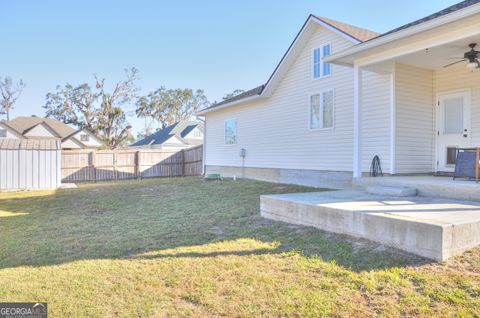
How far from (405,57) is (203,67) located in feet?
80.0

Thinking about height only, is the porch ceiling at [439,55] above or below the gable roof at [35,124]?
below

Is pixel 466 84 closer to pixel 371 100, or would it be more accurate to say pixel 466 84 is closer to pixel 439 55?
pixel 439 55

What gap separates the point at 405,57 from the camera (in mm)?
7301

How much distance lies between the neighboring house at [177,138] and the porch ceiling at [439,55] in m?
26.4

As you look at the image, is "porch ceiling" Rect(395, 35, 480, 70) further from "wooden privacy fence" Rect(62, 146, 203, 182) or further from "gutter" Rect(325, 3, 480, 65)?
"wooden privacy fence" Rect(62, 146, 203, 182)

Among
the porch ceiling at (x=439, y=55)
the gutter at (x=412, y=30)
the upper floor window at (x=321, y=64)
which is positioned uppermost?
the upper floor window at (x=321, y=64)

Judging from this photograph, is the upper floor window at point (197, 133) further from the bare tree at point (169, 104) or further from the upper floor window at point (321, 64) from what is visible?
the upper floor window at point (321, 64)

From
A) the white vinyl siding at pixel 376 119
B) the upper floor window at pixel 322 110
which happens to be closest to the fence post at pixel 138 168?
the upper floor window at pixel 322 110

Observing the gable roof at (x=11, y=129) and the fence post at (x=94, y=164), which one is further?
the gable roof at (x=11, y=129)

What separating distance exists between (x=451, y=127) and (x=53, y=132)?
36491 mm

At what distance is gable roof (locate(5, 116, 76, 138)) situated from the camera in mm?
34656

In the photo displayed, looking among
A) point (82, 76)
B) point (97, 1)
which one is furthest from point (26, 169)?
point (82, 76)

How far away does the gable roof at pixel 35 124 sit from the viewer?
114 ft

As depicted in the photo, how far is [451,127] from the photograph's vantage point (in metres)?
8.09
